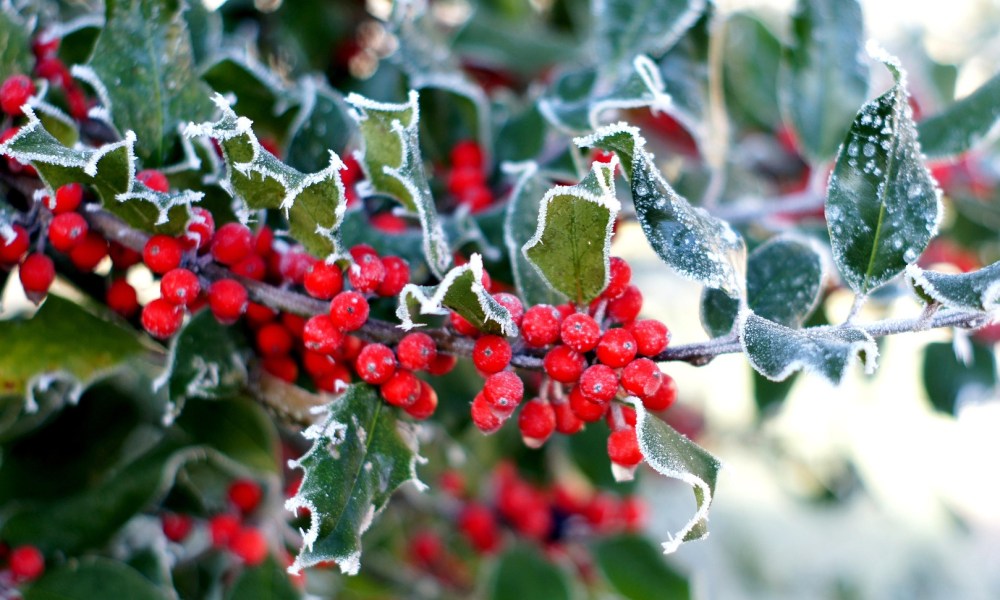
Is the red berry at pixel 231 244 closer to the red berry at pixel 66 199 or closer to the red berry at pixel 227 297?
the red berry at pixel 227 297

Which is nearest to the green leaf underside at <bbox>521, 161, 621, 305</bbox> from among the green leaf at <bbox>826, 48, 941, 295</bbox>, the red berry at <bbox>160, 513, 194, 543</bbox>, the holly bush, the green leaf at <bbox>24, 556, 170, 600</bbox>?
the holly bush

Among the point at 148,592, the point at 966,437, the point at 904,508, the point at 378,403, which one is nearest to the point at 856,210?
the point at 378,403

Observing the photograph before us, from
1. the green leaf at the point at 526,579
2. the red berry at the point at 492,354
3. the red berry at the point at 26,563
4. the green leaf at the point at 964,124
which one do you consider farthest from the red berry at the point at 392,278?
the green leaf at the point at 526,579

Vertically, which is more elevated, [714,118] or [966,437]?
[714,118]

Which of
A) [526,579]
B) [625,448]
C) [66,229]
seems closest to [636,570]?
[526,579]

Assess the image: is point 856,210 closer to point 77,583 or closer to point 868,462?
point 77,583

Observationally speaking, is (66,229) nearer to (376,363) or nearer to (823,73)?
(376,363)
